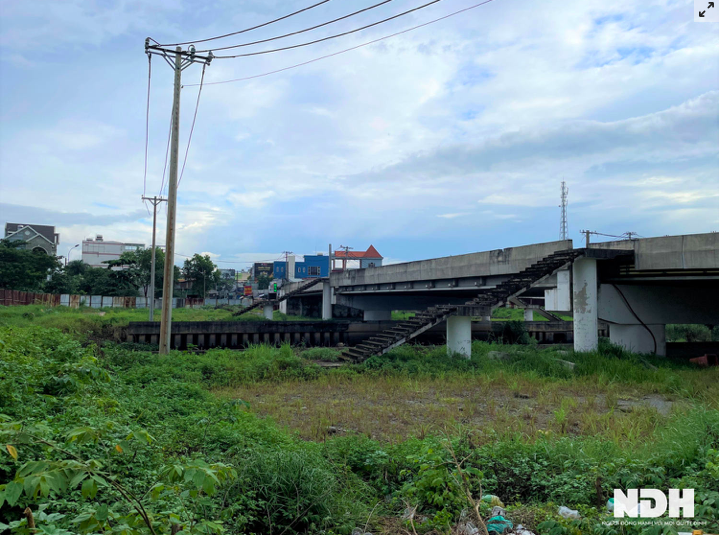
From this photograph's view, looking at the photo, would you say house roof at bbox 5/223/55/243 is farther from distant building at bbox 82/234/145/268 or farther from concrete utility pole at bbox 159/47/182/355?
concrete utility pole at bbox 159/47/182/355

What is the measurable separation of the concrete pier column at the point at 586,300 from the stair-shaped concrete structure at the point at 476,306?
1.74ft

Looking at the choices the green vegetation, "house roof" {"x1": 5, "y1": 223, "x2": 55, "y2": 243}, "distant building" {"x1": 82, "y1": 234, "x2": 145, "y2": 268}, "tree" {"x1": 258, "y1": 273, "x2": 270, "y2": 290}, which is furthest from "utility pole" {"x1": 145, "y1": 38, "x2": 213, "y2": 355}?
"distant building" {"x1": 82, "y1": 234, "x2": 145, "y2": 268}

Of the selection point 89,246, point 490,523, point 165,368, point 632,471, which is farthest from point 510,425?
point 89,246

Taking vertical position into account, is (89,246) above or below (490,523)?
above

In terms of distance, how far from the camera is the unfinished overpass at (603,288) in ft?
50.4

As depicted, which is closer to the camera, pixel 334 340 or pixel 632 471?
pixel 632 471

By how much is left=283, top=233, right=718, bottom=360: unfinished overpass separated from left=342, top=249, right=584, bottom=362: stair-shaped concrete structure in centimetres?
4

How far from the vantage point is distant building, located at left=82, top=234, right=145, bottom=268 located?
4274 inches

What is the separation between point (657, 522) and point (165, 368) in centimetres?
1140

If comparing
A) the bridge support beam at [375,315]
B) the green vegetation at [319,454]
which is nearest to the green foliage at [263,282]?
the bridge support beam at [375,315]

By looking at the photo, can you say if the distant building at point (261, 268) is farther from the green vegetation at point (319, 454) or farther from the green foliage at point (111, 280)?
the green vegetation at point (319, 454)

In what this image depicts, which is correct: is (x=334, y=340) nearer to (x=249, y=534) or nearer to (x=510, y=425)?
(x=510, y=425)

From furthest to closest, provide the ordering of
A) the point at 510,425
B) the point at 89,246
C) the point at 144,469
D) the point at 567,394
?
the point at 89,246, the point at 567,394, the point at 510,425, the point at 144,469

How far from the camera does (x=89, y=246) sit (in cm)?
11156
